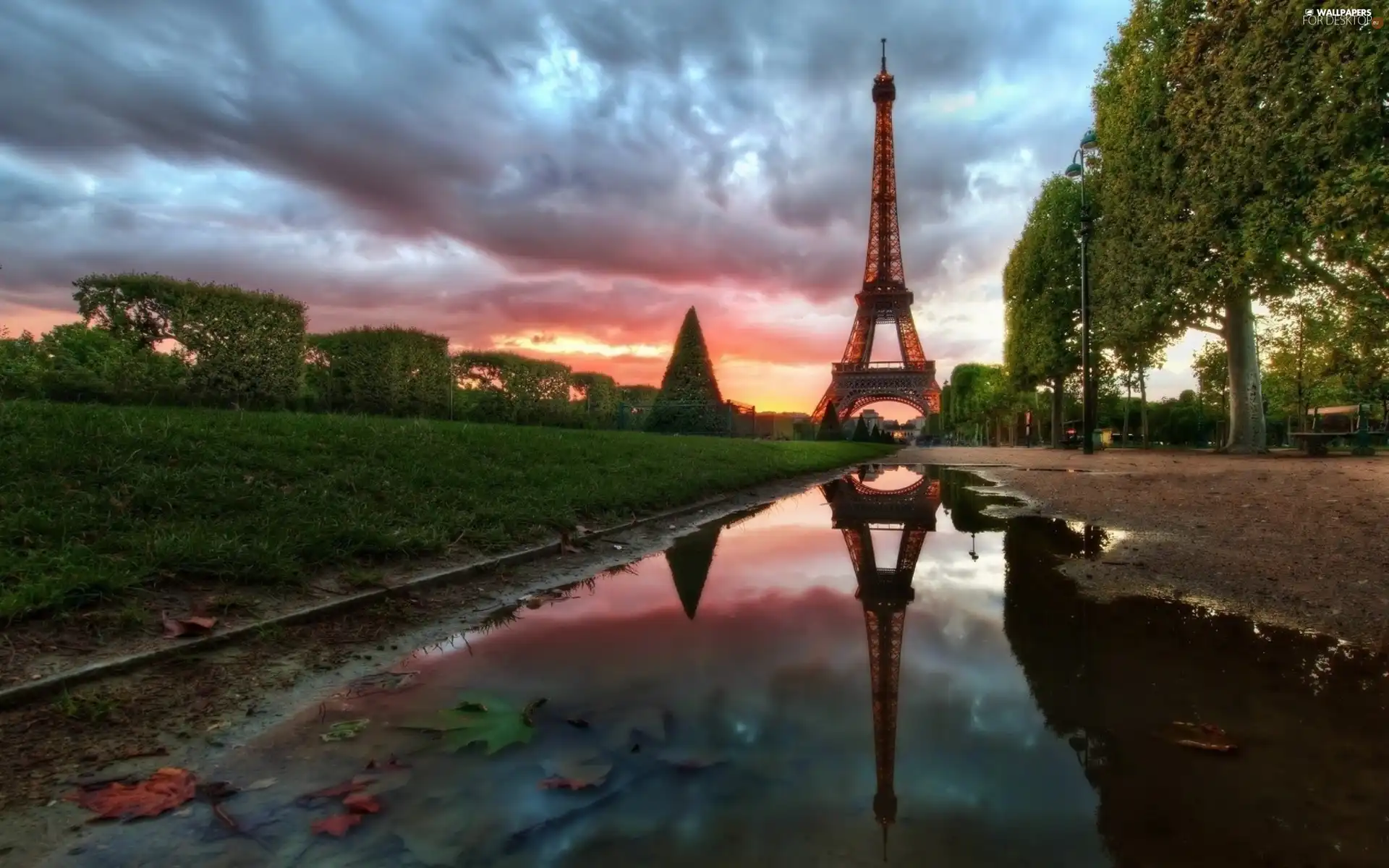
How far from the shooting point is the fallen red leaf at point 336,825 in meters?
1.92

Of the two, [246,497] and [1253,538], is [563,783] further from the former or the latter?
[1253,538]

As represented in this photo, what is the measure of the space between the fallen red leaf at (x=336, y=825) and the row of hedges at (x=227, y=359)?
966cm

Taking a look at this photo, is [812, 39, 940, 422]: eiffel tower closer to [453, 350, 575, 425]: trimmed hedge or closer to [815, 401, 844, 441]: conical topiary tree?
[815, 401, 844, 441]: conical topiary tree

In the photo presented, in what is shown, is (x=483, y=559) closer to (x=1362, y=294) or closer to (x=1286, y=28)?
(x=1286, y=28)

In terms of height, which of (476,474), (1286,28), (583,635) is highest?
(1286,28)

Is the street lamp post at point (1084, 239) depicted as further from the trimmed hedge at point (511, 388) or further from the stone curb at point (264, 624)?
the stone curb at point (264, 624)

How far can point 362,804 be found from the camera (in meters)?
2.05

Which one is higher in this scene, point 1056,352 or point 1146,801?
point 1056,352

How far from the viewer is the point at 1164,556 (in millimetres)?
5816

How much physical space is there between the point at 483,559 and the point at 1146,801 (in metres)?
4.57

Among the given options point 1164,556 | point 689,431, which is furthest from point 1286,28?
point 689,431

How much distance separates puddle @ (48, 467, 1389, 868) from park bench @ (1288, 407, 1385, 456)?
1958 centimetres

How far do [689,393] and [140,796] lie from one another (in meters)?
27.0
